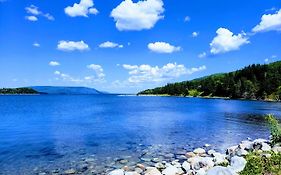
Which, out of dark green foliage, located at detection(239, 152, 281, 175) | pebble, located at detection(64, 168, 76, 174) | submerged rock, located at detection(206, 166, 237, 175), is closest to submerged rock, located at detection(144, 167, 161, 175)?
pebble, located at detection(64, 168, 76, 174)

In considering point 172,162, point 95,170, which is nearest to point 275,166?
point 172,162

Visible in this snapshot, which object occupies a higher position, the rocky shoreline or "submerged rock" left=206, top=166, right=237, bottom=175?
"submerged rock" left=206, top=166, right=237, bottom=175

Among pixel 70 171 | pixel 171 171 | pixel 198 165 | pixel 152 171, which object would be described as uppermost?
pixel 198 165

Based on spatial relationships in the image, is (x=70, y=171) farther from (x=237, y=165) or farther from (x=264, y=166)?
(x=264, y=166)

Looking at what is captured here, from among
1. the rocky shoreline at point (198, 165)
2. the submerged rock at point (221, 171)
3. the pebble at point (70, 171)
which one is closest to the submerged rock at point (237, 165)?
the rocky shoreline at point (198, 165)

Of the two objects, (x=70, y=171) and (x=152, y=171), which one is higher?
(x=152, y=171)

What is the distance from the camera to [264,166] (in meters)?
18.7

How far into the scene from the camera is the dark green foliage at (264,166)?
17.6 meters

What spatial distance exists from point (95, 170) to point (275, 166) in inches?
518

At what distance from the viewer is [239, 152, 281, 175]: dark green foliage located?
57.8 ft

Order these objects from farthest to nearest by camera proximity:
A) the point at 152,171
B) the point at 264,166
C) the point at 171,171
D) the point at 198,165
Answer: the point at 198,165, the point at 152,171, the point at 171,171, the point at 264,166

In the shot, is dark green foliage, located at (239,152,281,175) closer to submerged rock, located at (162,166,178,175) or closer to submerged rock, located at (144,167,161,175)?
submerged rock, located at (162,166,178,175)

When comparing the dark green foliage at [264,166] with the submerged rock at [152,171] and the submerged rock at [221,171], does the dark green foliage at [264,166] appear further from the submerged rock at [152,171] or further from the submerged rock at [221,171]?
the submerged rock at [152,171]

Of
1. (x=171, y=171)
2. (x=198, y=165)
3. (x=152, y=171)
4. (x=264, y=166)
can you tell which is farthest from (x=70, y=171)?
(x=264, y=166)
